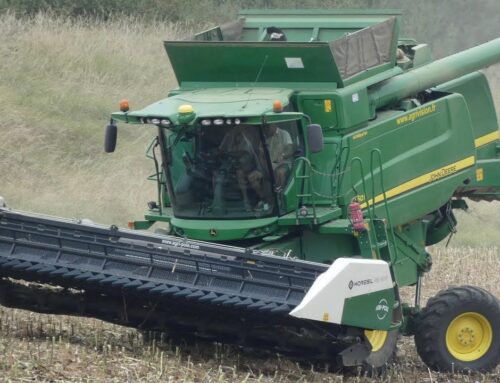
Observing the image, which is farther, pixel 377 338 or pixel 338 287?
pixel 377 338

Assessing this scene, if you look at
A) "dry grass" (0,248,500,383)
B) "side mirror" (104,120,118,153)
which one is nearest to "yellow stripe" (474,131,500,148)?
"dry grass" (0,248,500,383)

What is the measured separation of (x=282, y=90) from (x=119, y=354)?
2398 mm

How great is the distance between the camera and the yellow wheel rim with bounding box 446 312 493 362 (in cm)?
942

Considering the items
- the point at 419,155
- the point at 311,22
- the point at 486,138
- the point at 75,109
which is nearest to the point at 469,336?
the point at 419,155

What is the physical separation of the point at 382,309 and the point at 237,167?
4.88 feet

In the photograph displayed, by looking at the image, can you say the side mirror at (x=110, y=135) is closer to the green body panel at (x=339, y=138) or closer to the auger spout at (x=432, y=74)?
the green body panel at (x=339, y=138)

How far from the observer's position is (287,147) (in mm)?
9109

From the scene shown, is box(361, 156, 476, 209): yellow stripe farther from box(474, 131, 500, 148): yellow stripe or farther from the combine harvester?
box(474, 131, 500, 148): yellow stripe

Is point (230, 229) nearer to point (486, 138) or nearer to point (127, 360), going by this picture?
point (127, 360)

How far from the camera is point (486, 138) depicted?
11.0 metres

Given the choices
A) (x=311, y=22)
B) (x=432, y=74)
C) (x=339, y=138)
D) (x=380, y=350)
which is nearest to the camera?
(x=380, y=350)

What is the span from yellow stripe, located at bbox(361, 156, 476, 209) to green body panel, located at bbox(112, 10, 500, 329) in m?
0.01

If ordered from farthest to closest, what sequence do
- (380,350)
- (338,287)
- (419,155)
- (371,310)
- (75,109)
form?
(75,109) → (419,155) → (380,350) → (371,310) → (338,287)

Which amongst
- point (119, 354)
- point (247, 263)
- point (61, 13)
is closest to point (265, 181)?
point (247, 263)
